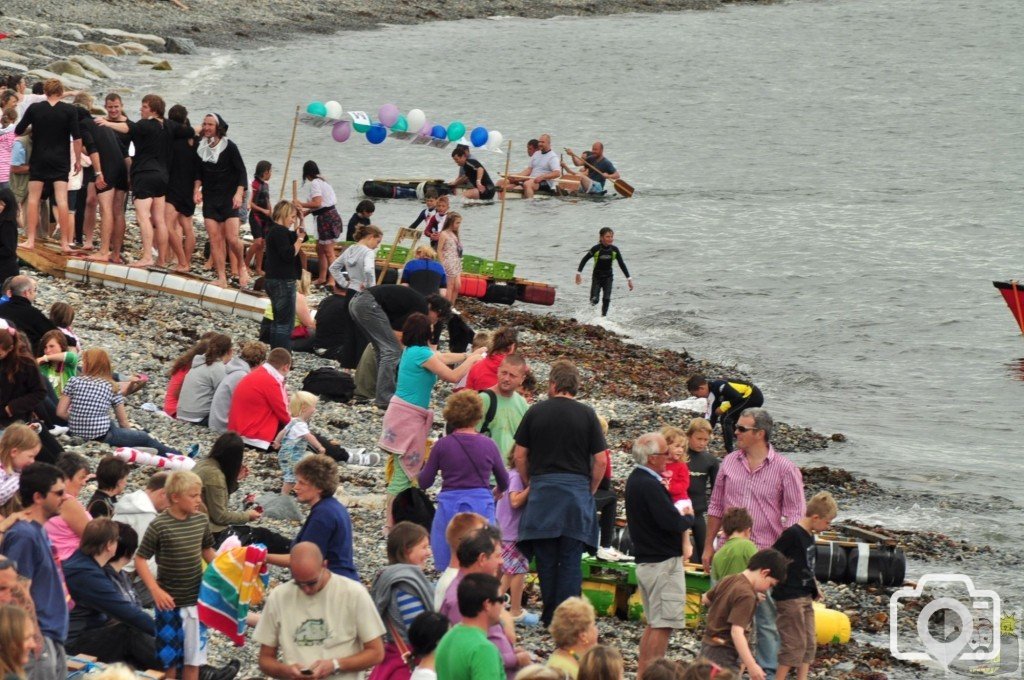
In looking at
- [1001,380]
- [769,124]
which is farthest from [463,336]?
[769,124]

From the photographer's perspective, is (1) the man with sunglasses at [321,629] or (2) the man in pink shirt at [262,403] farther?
(2) the man in pink shirt at [262,403]

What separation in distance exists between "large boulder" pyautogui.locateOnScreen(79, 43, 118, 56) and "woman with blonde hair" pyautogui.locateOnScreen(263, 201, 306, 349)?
33924 millimetres

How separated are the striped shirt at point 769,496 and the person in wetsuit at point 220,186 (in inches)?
349

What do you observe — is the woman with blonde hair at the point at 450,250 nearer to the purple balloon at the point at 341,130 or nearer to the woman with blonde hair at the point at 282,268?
the woman with blonde hair at the point at 282,268

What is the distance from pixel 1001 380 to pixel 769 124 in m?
28.9

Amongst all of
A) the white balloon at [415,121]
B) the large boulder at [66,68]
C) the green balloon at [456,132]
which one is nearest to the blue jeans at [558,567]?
the white balloon at [415,121]

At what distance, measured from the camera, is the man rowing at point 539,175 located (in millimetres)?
37031

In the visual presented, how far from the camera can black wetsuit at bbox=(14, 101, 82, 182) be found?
53.9 ft

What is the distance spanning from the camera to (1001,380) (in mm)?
26688

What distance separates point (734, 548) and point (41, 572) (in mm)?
4149

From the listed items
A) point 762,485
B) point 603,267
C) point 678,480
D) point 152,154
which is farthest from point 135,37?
point 762,485

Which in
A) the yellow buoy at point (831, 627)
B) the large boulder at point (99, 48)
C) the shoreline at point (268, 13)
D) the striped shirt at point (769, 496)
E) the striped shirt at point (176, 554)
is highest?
the shoreline at point (268, 13)

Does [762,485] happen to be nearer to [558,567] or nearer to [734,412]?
[558,567]

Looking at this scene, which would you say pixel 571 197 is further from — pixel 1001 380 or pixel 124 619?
pixel 124 619
